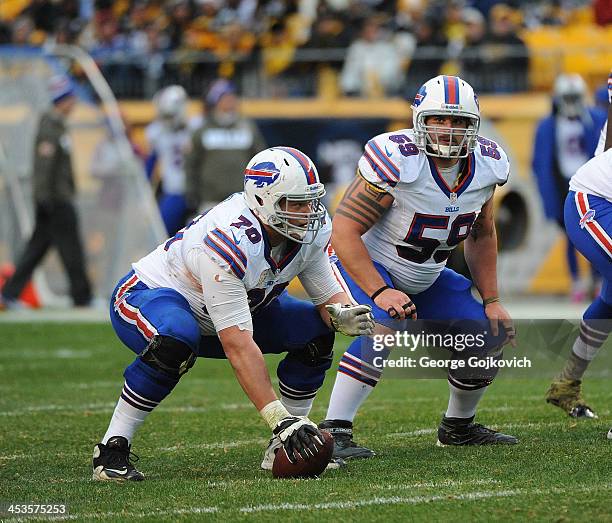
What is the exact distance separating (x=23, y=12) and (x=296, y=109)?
222 inches

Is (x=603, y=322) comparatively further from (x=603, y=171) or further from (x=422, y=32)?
(x=422, y=32)

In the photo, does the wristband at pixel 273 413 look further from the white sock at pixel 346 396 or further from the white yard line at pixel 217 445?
the white yard line at pixel 217 445

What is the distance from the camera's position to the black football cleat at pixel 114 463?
4.78m

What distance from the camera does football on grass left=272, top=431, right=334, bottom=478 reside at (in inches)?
182

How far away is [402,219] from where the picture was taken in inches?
210

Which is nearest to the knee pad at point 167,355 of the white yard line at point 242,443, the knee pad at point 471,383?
the white yard line at point 242,443

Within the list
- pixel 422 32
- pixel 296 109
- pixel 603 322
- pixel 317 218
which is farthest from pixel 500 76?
pixel 317 218

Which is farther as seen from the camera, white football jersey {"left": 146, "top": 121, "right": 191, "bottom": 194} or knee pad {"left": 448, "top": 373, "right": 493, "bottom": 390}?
white football jersey {"left": 146, "top": 121, "right": 191, "bottom": 194}

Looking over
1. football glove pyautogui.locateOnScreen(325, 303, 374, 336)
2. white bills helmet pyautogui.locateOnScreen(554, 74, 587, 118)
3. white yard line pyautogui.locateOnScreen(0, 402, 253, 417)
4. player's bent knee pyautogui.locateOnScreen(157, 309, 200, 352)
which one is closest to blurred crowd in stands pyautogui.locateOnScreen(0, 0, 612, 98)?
white bills helmet pyautogui.locateOnScreen(554, 74, 587, 118)

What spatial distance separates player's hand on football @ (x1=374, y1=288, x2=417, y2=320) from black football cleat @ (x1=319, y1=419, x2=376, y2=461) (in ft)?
1.65

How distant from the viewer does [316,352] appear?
5207 millimetres

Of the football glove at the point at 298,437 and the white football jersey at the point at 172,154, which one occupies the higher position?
the football glove at the point at 298,437

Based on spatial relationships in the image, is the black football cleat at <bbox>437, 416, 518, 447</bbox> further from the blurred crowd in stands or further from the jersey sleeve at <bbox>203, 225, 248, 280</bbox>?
the blurred crowd in stands

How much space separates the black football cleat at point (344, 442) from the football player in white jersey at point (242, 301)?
1.02ft
